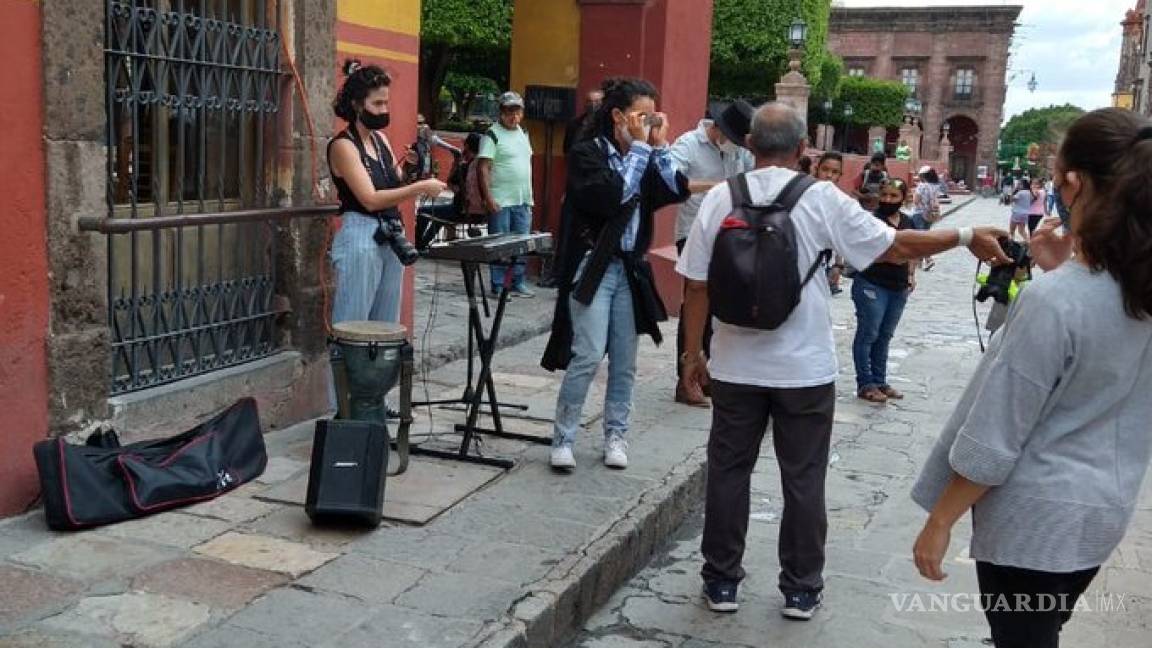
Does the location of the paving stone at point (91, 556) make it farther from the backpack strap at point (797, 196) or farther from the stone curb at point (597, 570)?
the backpack strap at point (797, 196)

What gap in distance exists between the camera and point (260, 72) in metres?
5.72

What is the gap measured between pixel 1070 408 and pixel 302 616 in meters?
2.40

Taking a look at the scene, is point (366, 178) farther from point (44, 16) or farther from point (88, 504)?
point (88, 504)

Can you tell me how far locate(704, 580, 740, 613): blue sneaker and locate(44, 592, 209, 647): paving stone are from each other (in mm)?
1833

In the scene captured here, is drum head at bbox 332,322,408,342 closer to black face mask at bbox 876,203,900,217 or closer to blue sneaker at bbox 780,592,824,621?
blue sneaker at bbox 780,592,824,621

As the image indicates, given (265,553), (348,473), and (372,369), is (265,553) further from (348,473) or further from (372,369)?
(372,369)

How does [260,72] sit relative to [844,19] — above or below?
below

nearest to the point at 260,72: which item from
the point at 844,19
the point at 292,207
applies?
the point at 292,207

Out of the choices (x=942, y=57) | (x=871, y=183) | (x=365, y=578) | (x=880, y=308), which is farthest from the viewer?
(x=942, y=57)

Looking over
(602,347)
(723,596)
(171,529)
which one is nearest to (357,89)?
(602,347)

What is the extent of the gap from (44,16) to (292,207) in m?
1.78

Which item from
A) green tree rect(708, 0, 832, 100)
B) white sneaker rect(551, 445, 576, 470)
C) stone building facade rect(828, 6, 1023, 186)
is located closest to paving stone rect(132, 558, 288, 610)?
white sneaker rect(551, 445, 576, 470)

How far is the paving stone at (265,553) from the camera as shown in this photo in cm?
406

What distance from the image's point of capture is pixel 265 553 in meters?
4.18
